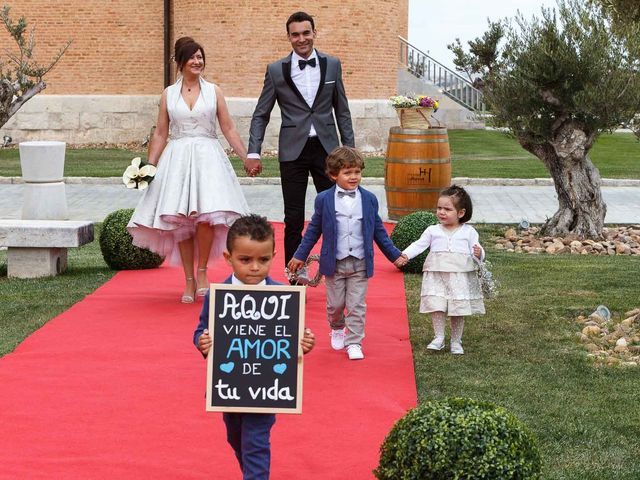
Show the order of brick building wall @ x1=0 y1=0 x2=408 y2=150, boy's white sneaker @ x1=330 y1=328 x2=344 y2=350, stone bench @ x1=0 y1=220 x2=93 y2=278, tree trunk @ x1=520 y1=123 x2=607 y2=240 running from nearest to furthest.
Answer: boy's white sneaker @ x1=330 y1=328 x2=344 y2=350 → stone bench @ x1=0 y1=220 x2=93 y2=278 → tree trunk @ x1=520 y1=123 x2=607 y2=240 → brick building wall @ x1=0 y1=0 x2=408 y2=150

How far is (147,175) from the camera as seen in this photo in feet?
32.6

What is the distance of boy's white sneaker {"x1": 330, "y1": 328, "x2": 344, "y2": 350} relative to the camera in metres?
8.27

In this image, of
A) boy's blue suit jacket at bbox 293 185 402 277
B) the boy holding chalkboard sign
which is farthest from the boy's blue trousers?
boy's blue suit jacket at bbox 293 185 402 277

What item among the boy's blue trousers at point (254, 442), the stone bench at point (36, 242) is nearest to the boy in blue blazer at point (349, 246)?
the boy's blue trousers at point (254, 442)

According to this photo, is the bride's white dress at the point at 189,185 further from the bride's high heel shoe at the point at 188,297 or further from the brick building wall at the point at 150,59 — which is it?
the brick building wall at the point at 150,59

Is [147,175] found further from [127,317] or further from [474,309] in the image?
[474,309]

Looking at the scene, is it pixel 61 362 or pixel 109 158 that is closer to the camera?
pixel 61 362

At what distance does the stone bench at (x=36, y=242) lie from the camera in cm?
1133

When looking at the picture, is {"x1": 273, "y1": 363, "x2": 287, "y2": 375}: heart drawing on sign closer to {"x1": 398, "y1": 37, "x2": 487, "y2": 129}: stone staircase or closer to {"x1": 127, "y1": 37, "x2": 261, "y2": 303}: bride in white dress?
{"x1": 127, "y1": 37, "x2": 261, "y2": 303}: bride in white dress

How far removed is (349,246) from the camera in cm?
802

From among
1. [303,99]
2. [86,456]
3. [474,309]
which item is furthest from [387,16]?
[86,456]

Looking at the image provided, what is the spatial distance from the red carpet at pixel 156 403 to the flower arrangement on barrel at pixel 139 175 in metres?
0.98

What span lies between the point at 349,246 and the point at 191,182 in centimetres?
228

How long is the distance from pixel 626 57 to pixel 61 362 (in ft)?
26.7
